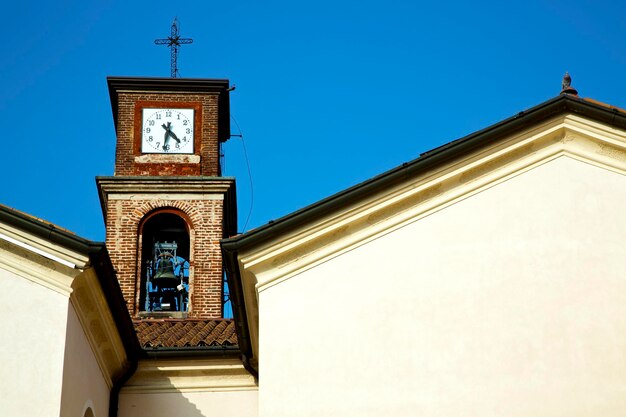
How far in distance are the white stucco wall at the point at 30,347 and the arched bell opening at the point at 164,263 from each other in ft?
34.1

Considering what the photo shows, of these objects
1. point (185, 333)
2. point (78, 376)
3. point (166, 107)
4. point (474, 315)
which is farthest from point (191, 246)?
point (474, 315)

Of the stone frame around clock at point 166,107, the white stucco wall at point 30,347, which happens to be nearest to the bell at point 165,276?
the stone frame around clock at point 166,107

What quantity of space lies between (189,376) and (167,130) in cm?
1032

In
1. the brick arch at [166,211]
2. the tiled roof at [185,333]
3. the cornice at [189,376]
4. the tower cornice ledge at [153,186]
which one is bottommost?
the cornice at [189,376]

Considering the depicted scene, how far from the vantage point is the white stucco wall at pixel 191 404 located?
Result: 61.0 feet

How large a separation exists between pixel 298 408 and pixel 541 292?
3147 millimetres

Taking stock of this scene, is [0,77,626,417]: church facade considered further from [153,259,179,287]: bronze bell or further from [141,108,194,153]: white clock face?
[141,108,194,153]: white clock face

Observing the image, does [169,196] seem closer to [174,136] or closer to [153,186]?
[153,186]

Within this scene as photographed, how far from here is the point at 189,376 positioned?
61.8 feet

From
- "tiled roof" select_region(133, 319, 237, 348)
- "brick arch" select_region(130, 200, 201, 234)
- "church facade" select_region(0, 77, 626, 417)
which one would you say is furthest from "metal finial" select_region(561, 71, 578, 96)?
"brick arch" select_region(130, 200, 201, 234)

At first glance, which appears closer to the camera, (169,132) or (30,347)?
(30,347)

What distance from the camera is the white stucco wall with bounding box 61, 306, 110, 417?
47.8 ft

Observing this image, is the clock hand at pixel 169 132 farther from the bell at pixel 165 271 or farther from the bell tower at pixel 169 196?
the bell at pixel 165 271

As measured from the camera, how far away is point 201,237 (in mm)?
26562
